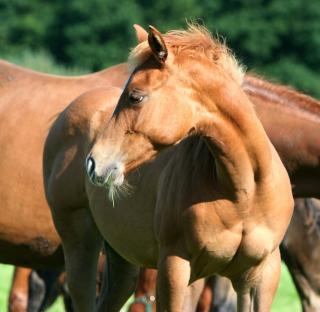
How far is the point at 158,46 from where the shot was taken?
538 centimetres

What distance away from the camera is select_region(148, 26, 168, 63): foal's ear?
17.5 feet

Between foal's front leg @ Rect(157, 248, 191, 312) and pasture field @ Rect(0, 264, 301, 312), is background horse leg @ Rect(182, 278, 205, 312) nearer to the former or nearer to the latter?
foal's front leg @ Rect(157, 248, 191, 312)

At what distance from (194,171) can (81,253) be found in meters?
1.41

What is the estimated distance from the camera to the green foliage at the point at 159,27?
43406 mm

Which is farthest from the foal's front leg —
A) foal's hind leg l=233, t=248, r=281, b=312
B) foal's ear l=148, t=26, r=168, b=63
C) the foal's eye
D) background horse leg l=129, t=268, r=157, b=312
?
background horse leg l=129, t=268, r=157, b=312

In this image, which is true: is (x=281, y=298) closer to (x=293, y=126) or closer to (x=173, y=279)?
(x=293, y=126)

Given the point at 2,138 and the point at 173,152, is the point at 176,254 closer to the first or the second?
the point at 173,152

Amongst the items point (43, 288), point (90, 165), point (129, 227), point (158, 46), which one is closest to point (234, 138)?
point (158, 46)

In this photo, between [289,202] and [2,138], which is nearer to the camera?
[289,202]

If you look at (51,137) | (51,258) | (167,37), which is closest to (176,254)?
(167,37)

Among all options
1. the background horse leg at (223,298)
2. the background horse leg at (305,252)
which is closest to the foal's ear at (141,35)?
the background horse leg at (305,252)

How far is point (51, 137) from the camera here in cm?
717

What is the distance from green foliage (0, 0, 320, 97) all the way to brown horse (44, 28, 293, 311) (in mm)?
36568

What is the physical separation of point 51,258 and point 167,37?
8.70 ft
